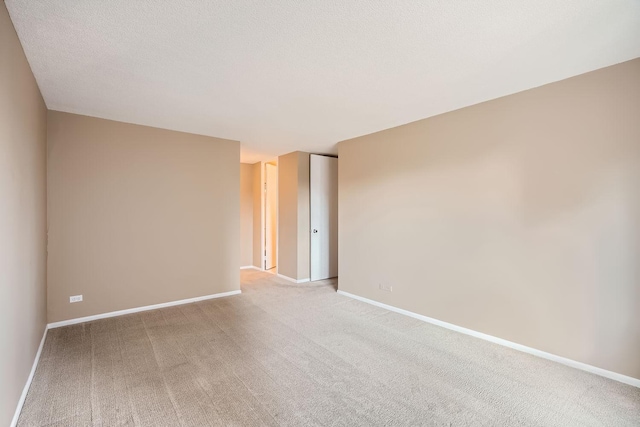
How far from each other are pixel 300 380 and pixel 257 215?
492 cm

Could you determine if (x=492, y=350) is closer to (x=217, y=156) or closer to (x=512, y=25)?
(x=512, y=25)

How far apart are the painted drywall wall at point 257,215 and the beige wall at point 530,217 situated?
343 cm

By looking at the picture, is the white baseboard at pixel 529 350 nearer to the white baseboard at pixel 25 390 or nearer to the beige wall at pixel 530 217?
the beige wall at pixel 530 217

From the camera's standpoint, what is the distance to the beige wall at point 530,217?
2391 millimetres

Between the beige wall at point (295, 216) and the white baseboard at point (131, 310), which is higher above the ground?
the beige wall at point (295, 216)

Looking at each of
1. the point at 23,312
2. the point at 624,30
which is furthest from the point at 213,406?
the point at 624,30

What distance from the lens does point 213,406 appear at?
208cm

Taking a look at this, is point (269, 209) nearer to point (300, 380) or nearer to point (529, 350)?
point (300, 380)

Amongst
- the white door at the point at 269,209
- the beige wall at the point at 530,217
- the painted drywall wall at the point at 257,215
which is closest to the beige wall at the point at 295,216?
the white door at the point at 269,209

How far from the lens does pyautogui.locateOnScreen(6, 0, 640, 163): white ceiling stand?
→ 5.74 feet

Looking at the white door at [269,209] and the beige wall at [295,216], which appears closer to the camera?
the beige wall at [295,216]

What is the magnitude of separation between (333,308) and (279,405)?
2.19 m

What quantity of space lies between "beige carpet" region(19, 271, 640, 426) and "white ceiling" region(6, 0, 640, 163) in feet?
→ 8.37

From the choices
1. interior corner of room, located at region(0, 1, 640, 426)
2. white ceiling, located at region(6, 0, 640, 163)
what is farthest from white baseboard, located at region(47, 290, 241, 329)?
white ceiling, located at region(6, 0, 640, 163)
